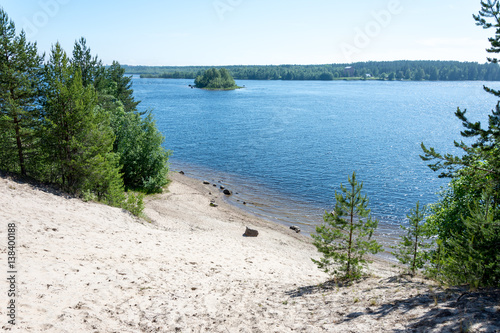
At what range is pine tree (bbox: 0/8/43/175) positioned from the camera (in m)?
20.6

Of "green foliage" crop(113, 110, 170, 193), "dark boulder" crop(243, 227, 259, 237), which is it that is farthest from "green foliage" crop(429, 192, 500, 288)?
"green foliage" crop(113, 110, 170, 193)

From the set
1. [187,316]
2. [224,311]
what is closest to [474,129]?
[224,311]

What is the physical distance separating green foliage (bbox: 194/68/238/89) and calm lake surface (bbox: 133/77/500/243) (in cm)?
8065

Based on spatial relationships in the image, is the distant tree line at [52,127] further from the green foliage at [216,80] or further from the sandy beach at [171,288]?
the green foliage at [216,80]

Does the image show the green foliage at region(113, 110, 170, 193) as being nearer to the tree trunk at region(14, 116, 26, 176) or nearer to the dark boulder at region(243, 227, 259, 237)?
the tree trunk at region(14, 116, 26, 176)

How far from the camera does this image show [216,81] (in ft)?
587

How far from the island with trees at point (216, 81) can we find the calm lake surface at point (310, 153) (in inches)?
3166

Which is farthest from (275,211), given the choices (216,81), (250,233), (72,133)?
(216,81)

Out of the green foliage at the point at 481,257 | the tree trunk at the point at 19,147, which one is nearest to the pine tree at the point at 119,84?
the tree trunk at the point at 19,147

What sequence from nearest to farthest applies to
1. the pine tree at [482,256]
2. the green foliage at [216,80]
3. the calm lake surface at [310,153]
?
the pine tree at [482,256] < the calm lake surface at [310,153] < the green foliage at [216,80]

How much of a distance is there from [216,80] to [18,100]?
535 ft

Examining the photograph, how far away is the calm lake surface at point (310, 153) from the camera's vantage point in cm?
3581

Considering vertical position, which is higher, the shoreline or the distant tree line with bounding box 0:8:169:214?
the distant tree line with bounding box 0:8:169:214

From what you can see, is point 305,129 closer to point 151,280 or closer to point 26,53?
point 26,53
